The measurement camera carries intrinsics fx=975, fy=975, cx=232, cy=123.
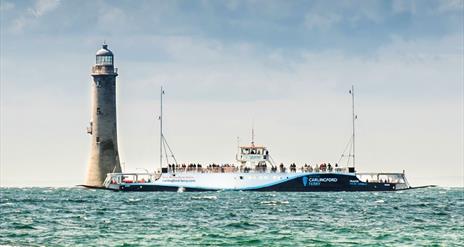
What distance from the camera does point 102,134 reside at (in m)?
150

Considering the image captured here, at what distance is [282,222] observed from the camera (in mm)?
64375

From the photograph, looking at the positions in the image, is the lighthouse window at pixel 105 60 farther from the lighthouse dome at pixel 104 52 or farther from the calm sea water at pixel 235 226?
the calm sea water at pixel 235 226

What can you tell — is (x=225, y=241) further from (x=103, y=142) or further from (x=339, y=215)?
(x=103, y=142)

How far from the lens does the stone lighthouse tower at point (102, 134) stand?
14988cm

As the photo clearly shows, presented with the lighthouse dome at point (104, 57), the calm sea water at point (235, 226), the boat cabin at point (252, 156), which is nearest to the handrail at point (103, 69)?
the lighthouse dome at point (104, 57)

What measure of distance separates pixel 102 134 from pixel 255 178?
1127 inches

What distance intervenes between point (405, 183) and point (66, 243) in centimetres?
9504

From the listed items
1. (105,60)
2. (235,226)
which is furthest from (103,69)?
(235,226)

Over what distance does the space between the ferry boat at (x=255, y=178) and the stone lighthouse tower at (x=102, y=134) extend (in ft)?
30.6

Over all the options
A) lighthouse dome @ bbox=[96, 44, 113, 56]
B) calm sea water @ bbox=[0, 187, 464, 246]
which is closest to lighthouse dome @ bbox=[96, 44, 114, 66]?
lighthouse dome @ bbox=[96, 44, 113, 56]

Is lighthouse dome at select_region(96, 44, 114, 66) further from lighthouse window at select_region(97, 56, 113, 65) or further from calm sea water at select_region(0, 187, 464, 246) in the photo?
calm sea water at select_region(0, 187, 464, 246)

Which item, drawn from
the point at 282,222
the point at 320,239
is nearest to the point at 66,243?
the point at 320,239

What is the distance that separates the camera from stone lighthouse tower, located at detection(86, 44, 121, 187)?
492ft

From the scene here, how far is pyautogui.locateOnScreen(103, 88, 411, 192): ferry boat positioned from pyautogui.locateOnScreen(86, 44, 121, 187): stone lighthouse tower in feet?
30.6
